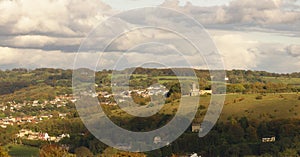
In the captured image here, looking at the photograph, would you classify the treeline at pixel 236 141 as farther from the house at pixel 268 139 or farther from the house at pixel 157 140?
the house at pixel 157 140

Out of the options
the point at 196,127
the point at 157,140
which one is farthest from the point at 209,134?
the point at 157,140

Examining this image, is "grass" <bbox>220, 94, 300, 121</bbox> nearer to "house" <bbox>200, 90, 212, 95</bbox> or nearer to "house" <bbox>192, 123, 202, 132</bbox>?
"house" <bbox>192, 123, 202, 132</bbox>

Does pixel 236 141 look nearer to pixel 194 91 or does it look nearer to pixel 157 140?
pixel 157 140

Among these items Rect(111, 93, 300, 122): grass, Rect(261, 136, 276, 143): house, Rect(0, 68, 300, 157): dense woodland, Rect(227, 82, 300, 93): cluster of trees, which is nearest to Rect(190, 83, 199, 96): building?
Rect(0, 68, 300, 157): dense woodland

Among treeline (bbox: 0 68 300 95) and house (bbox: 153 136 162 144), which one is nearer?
house (bbox: 153 136 162 144)

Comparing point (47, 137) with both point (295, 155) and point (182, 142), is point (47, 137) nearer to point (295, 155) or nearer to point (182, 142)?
point (182, 142)

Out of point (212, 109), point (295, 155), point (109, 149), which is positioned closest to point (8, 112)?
point (212, 109)

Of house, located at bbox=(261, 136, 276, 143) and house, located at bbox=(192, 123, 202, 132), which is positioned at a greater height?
house, located at bbox=(192, 123, 202, 132)

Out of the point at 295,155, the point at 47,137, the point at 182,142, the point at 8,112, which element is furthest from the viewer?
the point at 8,112

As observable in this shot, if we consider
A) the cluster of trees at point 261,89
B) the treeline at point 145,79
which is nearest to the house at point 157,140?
the treeline at point 145,79
